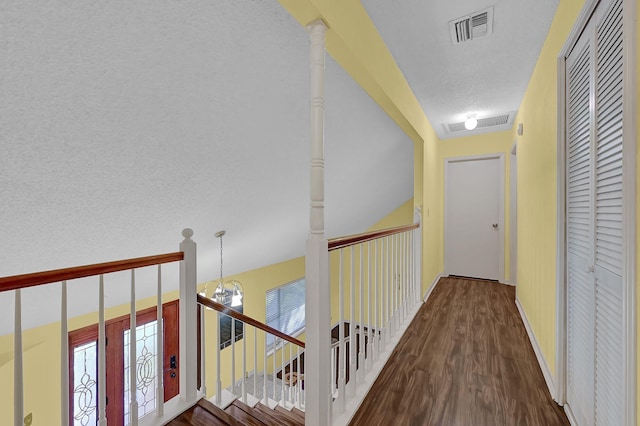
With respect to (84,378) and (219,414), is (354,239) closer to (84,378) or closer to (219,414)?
(219,414)

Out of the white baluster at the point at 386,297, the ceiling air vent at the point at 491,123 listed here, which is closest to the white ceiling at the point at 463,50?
the ceiling air vent at the point at 491,123

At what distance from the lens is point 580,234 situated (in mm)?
1432

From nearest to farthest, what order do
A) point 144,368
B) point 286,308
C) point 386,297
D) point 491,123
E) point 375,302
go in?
point 375,302 → point 386,297 → point 144,368 → point 491,123 → point 286,308

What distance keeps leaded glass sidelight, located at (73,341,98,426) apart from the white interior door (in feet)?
15.6

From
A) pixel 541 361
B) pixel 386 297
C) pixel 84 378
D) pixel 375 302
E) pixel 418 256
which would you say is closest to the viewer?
pixel 541 361

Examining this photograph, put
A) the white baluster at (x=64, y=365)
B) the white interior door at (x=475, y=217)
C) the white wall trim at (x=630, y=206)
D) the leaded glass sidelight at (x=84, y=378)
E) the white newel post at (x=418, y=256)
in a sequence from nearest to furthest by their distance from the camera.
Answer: the white wall trim at (x=630, y=206) → the white baluster at (x=64, y=365) → the leaded glass sidelight at (x=84, y=378) → the white newel post at (x=418, y=256) → the white interior door at (x=475, y=217)

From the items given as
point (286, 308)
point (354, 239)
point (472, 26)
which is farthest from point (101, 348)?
point (286, 308)

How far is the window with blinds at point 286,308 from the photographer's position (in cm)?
504

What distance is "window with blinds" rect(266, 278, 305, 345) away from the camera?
16.5 ft

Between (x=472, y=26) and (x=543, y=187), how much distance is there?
1231mm

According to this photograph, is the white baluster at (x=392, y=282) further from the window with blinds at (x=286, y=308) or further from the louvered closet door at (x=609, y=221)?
the window with blinds at (x=286, y=308)

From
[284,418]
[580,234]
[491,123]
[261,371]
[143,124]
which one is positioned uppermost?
[491,123]

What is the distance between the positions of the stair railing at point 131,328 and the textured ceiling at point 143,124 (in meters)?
0.54

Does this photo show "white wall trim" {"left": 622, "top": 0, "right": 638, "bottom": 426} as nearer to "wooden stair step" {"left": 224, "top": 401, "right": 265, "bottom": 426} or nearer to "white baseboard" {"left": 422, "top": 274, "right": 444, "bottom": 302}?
"wooden stair step" {"left": 224, "top": 401, "right": 265, "bottom": 426}
